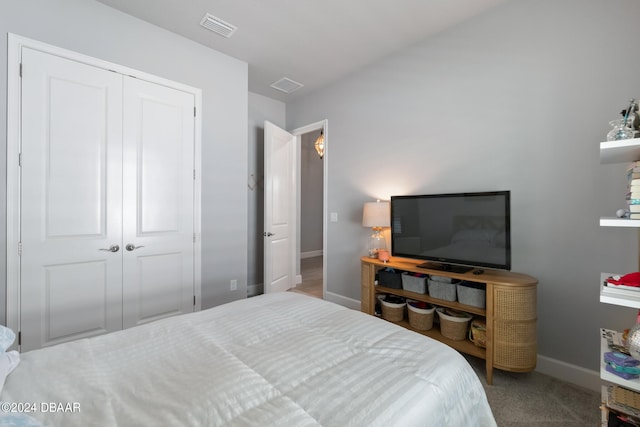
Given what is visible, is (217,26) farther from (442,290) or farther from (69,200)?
(442,290)

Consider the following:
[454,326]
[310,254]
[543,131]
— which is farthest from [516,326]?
[310,254]

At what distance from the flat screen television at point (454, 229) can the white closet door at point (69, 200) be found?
98.2 inches

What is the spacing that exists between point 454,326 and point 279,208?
99.2 inches

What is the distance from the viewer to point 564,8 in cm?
198

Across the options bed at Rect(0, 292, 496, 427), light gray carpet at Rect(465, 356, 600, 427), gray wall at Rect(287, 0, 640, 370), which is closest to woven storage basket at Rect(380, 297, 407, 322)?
light gray carpet at Rect(465, 356, 600, 427)

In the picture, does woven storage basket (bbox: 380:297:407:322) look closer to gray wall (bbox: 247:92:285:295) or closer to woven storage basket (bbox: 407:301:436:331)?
woven storage basket (bbox: 407:301:436:331)

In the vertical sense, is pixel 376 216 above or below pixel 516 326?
above

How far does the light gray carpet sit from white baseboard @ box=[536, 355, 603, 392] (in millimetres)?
36

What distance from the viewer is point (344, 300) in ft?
11.4

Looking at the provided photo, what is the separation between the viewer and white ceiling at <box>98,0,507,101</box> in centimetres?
225

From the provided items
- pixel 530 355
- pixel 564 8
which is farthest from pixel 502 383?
pixel 564 8

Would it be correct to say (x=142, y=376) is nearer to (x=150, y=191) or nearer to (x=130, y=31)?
(x=150, y=191)

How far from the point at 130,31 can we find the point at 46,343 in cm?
257

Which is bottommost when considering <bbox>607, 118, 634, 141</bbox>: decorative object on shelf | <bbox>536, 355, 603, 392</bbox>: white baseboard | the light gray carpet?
the light gray carpet
